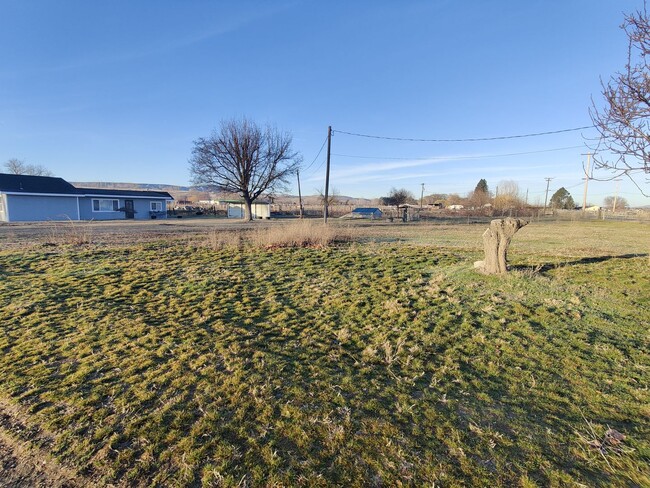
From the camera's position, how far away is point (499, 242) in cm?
766

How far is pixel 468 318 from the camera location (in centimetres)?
512

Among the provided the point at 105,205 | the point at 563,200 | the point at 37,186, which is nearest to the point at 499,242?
the point at 37,186

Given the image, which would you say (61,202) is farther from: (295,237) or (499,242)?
(499,242)

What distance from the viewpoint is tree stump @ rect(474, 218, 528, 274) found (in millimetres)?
7641

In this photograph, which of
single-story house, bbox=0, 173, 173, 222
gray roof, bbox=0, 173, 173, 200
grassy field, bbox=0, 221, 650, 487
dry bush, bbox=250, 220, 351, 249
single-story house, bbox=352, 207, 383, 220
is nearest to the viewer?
grassy field, bbox=0, 221, 650, 487

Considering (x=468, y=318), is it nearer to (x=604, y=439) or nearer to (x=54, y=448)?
(x=604, y=439)

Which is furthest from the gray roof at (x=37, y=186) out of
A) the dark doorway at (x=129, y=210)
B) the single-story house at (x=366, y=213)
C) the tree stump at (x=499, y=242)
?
the tree stump at (x=499, y=242)

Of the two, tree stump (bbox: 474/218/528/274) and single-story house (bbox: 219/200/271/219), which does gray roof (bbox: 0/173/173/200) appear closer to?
single-story house (bbox: 219/200/271/219)

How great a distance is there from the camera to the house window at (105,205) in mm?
33856

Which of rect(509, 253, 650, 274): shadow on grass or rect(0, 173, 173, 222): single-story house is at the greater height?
rect(0, 173, 173, 222): single-story house

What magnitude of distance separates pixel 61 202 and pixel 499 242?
37.7 meters

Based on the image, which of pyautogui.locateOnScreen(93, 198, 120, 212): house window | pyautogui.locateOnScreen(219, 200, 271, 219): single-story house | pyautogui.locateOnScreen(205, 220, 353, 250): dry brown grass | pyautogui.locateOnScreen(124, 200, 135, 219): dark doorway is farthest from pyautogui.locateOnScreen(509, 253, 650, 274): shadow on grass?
pyautogui.locateOnScreen(124, 200, 135, 219): dark doorway

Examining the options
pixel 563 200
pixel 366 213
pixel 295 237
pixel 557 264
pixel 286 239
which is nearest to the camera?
pixel 557 264

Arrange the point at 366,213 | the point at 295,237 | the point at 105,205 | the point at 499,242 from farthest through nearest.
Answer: the point at 366,213 → the point at 105,205 → the point at 295,237 → the point at 499,242
